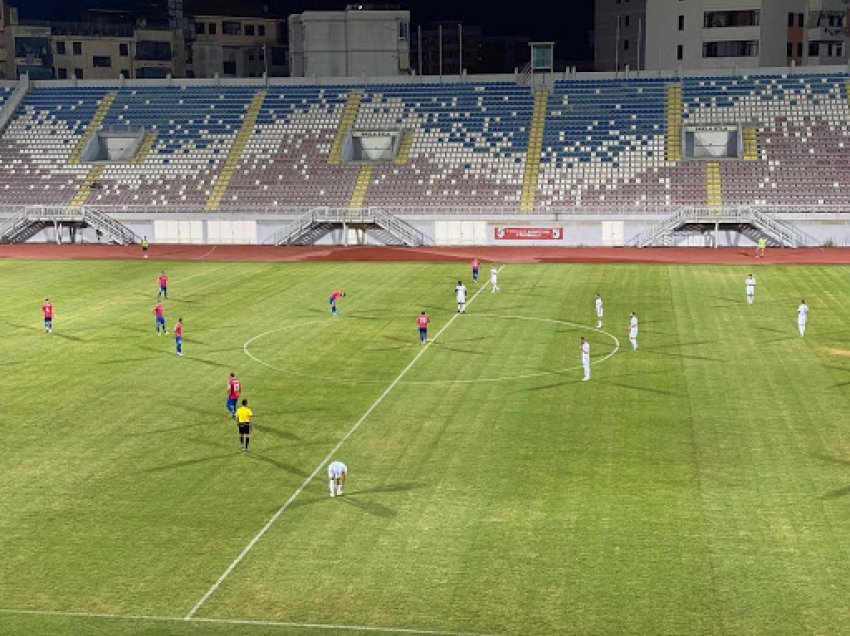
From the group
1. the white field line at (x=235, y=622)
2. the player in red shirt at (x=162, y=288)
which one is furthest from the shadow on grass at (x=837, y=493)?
the player in red shirt at (x=162, y=288)

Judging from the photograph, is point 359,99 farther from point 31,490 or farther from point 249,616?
point 249,616

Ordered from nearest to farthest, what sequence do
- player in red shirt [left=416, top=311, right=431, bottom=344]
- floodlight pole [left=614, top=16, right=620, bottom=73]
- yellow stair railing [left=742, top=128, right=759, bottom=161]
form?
1. player in red shirt [left=416, top=311, right=431, bottom=344]
2. yellow stair railing [left=742, top=128, right=759, bottom=161]
3. floodlight pole [left=614, top=16, right=620, bottom=73]

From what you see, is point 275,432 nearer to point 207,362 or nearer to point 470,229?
point 207,362

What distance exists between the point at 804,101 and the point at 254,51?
287 ft

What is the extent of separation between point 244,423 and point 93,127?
67.1 m

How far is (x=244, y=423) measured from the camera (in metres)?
27.8

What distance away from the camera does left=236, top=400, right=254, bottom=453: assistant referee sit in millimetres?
27578

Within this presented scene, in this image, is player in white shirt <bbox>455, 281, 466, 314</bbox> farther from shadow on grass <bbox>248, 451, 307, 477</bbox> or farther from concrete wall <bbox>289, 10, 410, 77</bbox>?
concrete wall <bbox>289, 10, 410, 77</bbox>

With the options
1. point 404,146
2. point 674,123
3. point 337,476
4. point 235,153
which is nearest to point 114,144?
point 235,153

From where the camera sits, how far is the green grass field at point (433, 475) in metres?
19.3

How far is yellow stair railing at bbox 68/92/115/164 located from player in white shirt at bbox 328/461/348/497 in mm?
67442

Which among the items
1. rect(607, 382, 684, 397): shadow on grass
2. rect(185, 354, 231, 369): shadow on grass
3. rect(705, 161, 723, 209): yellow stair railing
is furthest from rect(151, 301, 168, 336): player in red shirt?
rect(705, 161, 723, 209): yellow stair railing

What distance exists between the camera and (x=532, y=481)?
25.5m

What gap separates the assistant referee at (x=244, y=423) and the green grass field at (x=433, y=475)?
420 millimetres
